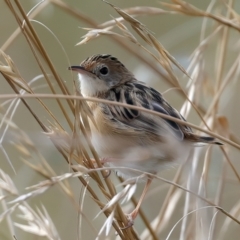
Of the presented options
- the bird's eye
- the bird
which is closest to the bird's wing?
the bird

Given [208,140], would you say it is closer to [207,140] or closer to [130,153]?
[207,140]

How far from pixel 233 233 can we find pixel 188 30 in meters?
1.69

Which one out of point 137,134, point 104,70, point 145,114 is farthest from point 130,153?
point 104,70

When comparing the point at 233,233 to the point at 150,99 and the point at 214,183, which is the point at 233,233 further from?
the point at 150,99

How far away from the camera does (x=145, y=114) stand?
122 inches

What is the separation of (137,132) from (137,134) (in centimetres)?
1

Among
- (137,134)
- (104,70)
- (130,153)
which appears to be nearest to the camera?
(130,153)

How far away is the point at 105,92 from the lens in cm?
345

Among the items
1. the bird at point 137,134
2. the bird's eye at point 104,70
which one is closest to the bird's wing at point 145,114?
the bird at point 137,134

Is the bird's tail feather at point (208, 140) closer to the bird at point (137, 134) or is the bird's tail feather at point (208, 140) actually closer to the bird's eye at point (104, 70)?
the bird at point (137, 134)

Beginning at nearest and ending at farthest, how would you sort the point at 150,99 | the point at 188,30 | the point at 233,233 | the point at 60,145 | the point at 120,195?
the point at 120,195, the point at 60,145, the point at 150,99, the point at 188,30, the point at 233,233

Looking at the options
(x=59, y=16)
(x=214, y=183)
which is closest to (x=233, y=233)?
(x=214, y=183)

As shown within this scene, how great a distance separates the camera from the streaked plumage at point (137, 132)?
288cm

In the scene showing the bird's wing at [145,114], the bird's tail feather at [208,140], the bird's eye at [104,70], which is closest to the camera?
the bird's tail feather at [208,140]
